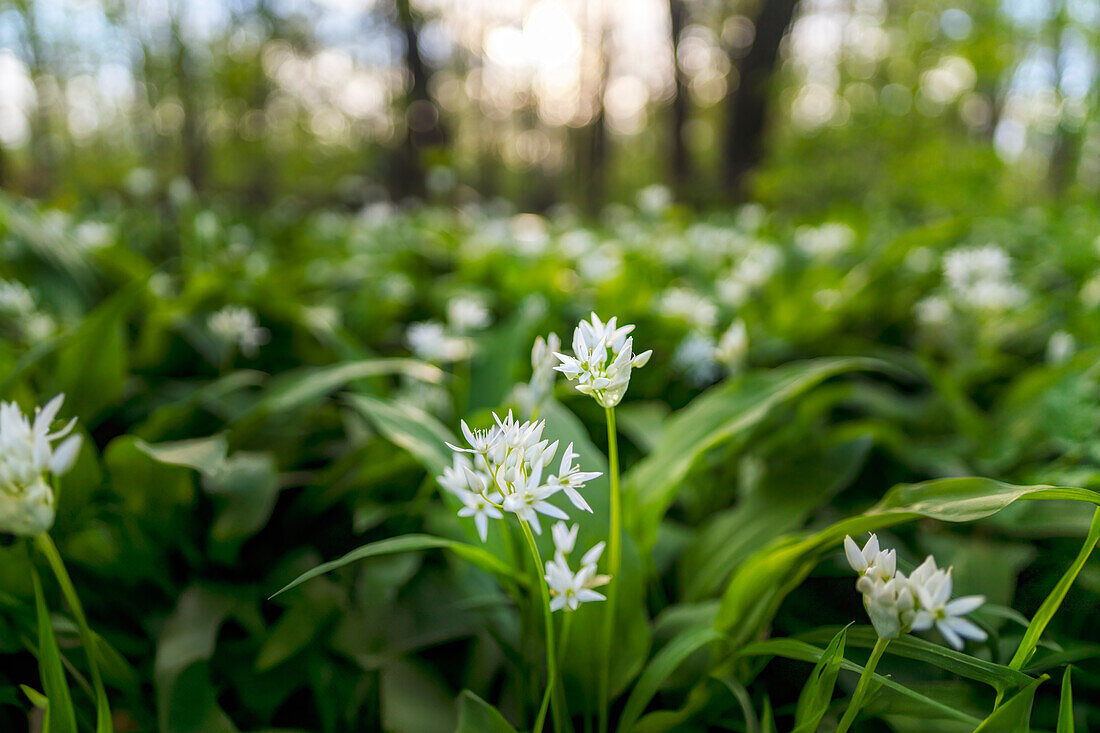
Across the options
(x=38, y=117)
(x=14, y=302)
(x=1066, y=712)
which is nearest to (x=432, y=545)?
(x=1066, y=712)

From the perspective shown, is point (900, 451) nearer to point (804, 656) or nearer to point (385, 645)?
point (804, 656)

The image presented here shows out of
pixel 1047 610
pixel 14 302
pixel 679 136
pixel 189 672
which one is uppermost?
pixel 679 136

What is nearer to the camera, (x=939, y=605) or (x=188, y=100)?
(x=939, y=605)

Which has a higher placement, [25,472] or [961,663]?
[25,472]

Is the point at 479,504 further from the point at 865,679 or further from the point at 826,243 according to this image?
the point at 826,243

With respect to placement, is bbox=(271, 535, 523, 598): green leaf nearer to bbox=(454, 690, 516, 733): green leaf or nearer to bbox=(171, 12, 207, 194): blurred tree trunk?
bbox=(454, 690, 516, 733): green leaf

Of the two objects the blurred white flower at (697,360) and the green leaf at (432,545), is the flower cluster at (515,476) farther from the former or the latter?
the blurred white flower at (697,360)

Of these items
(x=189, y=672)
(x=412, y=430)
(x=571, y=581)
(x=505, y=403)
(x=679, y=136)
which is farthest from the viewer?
(x=679, y=136)

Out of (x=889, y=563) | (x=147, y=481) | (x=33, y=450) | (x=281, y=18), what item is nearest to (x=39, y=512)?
(x=33, y=450)
